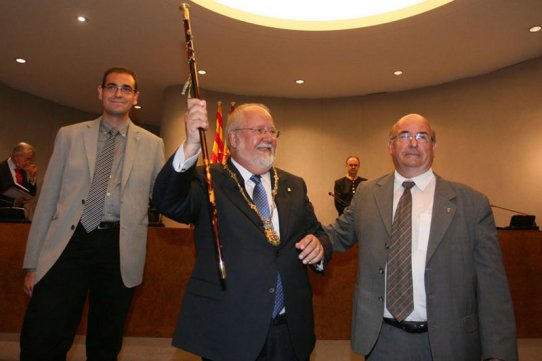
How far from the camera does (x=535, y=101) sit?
263 inches

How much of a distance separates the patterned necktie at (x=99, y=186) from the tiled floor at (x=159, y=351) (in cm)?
175

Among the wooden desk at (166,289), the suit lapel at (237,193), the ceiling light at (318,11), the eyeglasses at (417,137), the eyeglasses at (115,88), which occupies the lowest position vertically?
the wooden desk at (166,289)

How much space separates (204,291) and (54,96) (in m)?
9.42

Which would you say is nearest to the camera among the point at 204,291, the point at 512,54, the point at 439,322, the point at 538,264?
the point at 204,291

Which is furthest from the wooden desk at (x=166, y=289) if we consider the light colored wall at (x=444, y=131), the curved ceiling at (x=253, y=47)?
the light colored wall at (x=444, y=131)

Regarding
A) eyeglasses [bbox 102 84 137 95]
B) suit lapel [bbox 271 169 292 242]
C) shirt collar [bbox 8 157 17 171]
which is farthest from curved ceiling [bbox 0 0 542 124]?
suit lapel [bbox 271 169 292 242]

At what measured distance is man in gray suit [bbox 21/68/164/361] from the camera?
1762mm

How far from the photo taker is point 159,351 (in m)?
3.29

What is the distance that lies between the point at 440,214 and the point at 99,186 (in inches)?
62.6

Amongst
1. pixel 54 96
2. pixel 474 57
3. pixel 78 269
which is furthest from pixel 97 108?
pixel 78 269

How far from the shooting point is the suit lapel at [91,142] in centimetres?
194

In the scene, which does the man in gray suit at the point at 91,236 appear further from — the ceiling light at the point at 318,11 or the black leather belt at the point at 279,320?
the ceiling light at the point at 318,11

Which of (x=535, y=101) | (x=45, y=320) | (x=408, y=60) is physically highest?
(x=408, y=60)

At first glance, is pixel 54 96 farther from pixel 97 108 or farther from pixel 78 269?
pixel 78 269
